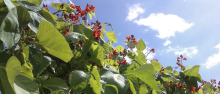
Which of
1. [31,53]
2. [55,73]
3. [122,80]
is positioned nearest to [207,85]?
[122,80]

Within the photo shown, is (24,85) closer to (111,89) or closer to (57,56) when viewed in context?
(57,56)

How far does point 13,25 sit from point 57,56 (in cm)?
24

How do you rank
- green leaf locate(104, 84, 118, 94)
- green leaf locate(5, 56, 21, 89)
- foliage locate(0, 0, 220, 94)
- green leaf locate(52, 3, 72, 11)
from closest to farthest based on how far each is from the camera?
green leaf locate(5, 56, 21, 89)
foliage locate(0, 0, 220, 94)
green leaf locate(104, 84, 118, 94)
green leaf locate(52, 3, 72, 11)

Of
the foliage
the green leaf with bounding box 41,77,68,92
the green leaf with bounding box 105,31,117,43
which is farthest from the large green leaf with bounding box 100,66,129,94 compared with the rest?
the green leaf with bounding box 105,31,117,43

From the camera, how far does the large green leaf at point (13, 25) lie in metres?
0.53

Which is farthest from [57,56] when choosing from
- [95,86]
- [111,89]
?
[111,89]

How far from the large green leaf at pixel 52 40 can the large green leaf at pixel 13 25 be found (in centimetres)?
7

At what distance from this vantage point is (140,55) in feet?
6.42

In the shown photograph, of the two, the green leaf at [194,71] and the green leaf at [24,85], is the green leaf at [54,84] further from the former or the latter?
the green leaf at [194,71]

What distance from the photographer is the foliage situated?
0.58 m

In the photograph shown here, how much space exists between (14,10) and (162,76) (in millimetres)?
2780

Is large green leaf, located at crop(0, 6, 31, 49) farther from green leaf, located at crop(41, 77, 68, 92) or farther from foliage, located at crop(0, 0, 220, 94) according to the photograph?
green leaf, located at crop(41, 77, 68, 92)

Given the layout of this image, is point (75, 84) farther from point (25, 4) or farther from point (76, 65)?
point (25, 4)

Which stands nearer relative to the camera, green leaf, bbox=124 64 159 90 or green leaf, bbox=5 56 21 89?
green leaf, bbox=5 56 21 89
